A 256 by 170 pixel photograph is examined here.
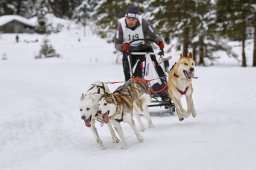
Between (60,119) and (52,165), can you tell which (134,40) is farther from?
(52,165)

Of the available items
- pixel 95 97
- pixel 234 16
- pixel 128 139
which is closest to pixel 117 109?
pixel 95 97

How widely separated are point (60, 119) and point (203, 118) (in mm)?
2881

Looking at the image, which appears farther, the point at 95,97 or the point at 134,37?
the point at 134,37

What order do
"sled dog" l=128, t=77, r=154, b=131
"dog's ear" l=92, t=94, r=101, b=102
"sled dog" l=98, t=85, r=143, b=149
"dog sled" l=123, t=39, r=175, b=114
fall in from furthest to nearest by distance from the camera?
"dog sled" l=123, t=39, r=175, b=114
"sled dog" l=128, t=77, r=154, b=131
"dog's ear" l=92, t=94, r=101, b=102
"sled dog" l=98, t=85, r=143, b=149

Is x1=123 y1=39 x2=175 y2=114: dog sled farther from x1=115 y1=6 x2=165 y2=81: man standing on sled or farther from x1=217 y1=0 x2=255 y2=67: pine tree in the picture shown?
x1=217 y1=0 x2=255 y2=67: pine tree

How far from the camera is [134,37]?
8.07 m

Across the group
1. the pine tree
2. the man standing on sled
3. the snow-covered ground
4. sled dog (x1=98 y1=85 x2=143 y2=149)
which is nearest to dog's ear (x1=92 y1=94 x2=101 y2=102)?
sled dog (x1=98 y1=85 x2=143 y2=149)

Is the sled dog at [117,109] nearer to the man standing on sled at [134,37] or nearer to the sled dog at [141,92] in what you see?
the sled dog at [141,92]

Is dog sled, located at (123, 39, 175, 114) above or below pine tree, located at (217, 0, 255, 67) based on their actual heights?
below

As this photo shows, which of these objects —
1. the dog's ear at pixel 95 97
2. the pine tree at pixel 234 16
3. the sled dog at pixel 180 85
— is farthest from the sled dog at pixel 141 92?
the pine tree at pixel 234 16

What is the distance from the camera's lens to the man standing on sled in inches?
309

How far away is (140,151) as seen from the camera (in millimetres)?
5438

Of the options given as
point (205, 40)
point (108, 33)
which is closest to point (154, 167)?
point (205, 40)

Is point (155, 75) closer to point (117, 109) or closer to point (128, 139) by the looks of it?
point (128, 139)
